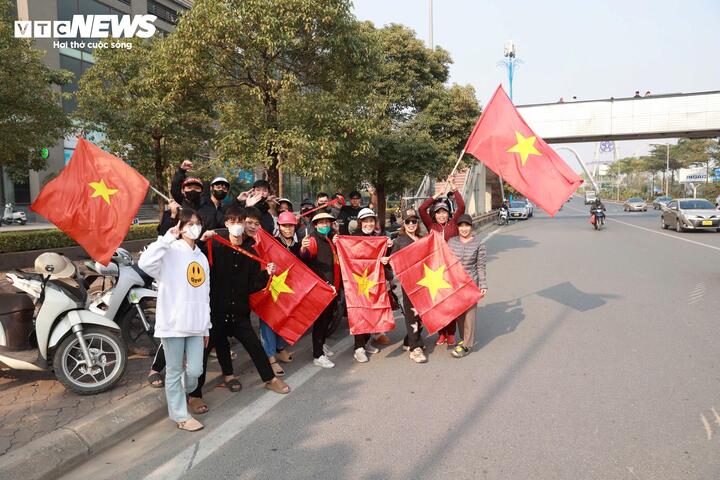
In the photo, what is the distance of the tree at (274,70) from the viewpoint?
8.12 metres

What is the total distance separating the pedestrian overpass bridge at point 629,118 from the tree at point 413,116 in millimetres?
17422

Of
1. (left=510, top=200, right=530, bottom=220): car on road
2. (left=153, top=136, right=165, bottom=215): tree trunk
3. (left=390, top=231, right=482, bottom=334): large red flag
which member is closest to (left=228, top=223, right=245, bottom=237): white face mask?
(left=390, top=231, right=482, bottom=334): large red flag

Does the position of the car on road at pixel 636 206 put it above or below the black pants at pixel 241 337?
above

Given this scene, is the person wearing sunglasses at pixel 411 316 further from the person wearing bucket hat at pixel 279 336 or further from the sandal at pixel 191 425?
the sandal at pixel 191 425

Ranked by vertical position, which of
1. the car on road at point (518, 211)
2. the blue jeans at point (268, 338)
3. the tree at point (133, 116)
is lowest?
the blue jeans at point (268, 338)

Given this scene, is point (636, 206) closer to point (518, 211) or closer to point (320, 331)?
point (518, 211)

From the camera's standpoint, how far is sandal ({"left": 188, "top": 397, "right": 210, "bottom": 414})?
409 centimetres

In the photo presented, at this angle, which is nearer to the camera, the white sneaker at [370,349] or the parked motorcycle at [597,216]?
the white sneaker at [370,349]

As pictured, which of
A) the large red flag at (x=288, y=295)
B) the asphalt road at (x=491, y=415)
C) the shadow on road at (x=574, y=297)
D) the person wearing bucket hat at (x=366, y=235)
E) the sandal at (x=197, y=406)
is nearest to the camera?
the asphalt road at (x=491, y=415)

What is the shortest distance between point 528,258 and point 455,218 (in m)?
8.69

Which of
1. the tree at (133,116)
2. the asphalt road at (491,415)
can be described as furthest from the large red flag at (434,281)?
the tree at (133,116)

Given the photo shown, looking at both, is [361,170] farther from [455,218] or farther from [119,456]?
[119,456]

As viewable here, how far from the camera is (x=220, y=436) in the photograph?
12.2 ft

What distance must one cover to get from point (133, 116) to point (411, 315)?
11253mm
